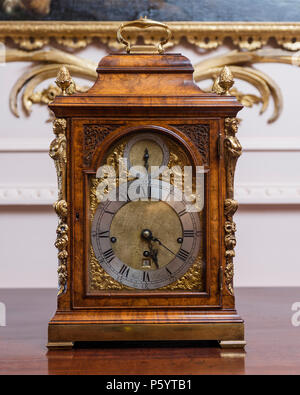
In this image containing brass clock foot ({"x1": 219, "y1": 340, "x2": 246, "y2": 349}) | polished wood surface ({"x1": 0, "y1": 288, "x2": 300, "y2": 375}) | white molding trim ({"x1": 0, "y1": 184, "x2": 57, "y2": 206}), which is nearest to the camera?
polished wood surface ({"x1": 0, "y1": 288, "x2": 300, "y2": 375})

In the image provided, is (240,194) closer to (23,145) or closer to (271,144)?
(271,144)

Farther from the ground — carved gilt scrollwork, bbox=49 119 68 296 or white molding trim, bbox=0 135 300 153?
white molding trim, bbox=0 135 300 153

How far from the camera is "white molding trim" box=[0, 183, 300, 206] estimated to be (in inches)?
65.6

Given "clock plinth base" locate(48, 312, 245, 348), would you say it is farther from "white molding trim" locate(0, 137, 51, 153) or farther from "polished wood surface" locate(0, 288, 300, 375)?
"white molding trim" locate(0, 137, 51, 153)

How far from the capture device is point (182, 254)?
0.98 metres

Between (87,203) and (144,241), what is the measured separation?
13 centimetres

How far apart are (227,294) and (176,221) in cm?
16

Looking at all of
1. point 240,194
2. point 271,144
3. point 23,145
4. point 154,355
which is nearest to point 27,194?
point 23,145

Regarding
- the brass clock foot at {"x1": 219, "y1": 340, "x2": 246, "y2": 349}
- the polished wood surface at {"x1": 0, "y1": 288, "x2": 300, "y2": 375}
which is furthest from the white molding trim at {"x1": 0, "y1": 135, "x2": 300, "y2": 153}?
the brass clock foot at {"x1": 219, "y1": 340, "x2": 246, "y2": 349}

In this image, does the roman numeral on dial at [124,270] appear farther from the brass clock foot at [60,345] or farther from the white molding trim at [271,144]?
the white molding trim at [271,144]

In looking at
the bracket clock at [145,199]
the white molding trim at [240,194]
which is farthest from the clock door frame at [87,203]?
the white molding trim at [240,194]

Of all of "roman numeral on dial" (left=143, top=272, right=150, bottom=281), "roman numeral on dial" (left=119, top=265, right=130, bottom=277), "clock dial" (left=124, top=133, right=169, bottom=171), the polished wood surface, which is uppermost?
"clock dial" (left=124, top=133, right=169, bottom=171)

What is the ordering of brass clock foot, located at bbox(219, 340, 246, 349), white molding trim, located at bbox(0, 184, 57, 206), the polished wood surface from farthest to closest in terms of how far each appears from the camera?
1. white molding trim, located at bbox(0, 184, 57, 206)
2. brass clock foot, located at bbox(219, 340, 246, 349)
3. the polished wood surface
